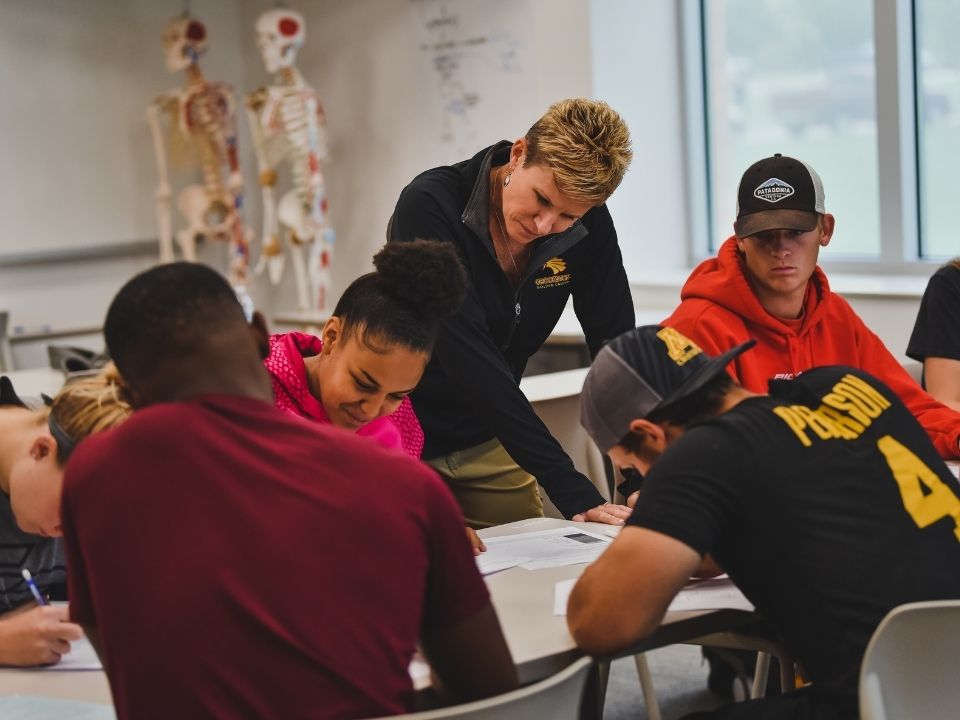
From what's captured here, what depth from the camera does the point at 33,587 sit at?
202cm

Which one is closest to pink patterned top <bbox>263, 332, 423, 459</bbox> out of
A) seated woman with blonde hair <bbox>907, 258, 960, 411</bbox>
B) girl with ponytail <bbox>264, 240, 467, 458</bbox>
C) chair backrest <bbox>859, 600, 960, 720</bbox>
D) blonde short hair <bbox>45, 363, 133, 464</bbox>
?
girl with ponytail <bbox>264, 240, 467, 458</bbox>

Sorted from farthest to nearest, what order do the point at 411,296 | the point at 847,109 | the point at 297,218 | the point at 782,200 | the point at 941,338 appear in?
the point at 297,218 < the point at 847,109 < the point at 941,338 < the point at 782,200 < the point at 411,296

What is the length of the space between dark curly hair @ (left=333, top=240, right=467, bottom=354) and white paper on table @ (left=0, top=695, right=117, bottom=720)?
76 centimetres

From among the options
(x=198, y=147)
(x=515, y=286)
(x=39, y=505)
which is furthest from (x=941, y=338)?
(x=198, y=147)

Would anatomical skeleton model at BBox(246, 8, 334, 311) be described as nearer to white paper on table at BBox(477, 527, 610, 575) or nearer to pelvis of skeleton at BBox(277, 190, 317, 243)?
pelvis of skeleton at BBox(277, 190, 317, 243)

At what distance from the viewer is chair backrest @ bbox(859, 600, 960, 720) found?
1.63 metres

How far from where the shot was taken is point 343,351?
2232mm

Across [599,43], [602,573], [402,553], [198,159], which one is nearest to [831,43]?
[599,43]

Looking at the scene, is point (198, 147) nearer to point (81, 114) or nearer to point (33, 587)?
point (81, 114)

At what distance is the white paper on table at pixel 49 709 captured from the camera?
170 cm

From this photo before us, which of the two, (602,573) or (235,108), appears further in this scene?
(235,108)

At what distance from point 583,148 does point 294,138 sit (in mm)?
4142

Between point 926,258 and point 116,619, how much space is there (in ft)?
14.3

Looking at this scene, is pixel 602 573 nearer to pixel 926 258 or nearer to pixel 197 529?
pixel 197 529
